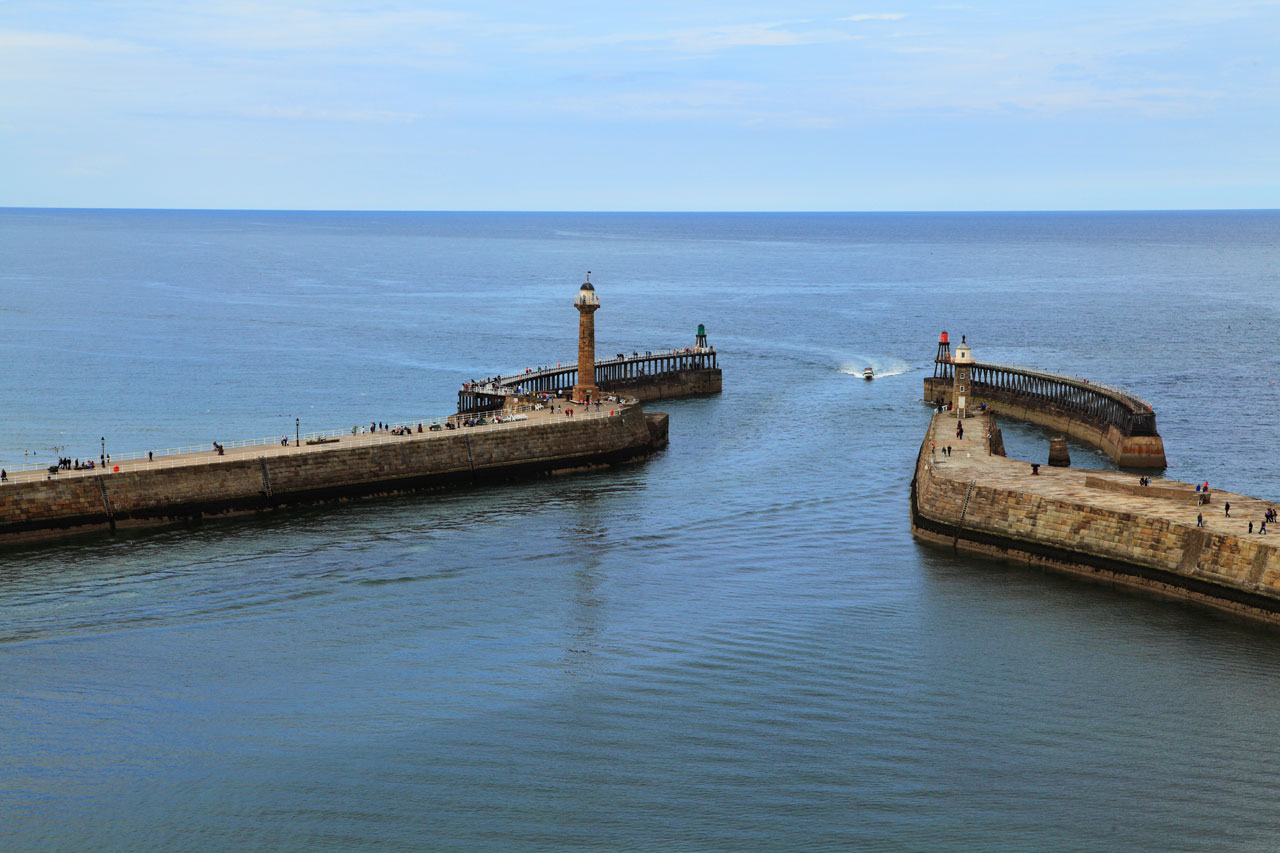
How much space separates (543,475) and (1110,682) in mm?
38654

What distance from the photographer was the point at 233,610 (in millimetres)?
46594

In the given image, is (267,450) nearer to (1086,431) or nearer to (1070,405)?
(1086,431)

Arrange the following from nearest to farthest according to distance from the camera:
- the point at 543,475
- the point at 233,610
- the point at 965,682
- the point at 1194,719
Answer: the point at 1194,719, the point at 965,682, the point at 233,610, the point at 543,475

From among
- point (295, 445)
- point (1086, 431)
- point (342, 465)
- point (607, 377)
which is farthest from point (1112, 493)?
point (607, 377)

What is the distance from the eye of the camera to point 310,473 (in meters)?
64.1

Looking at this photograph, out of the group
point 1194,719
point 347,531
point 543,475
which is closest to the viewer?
point 1194,719

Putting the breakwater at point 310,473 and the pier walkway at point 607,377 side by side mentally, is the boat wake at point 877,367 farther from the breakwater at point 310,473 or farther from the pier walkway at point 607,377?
the breakwater at point 310,473

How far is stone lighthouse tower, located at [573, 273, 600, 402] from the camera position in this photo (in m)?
82.9

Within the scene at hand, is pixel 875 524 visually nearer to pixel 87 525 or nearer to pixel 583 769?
pixel 583 769

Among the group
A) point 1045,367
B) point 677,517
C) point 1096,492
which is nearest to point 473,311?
point 1045,367

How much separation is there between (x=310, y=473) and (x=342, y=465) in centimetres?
181

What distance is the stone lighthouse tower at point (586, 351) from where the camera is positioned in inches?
3263

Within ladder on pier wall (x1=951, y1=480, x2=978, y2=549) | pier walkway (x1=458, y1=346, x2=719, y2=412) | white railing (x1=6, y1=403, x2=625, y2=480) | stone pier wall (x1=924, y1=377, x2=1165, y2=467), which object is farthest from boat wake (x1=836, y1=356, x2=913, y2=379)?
ladder on pier wall (x1=951, y1=480, x2=978, y2=549)

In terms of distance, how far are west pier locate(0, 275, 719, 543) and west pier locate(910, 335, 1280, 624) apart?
20.7 m
